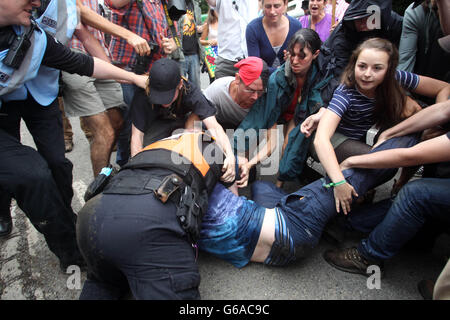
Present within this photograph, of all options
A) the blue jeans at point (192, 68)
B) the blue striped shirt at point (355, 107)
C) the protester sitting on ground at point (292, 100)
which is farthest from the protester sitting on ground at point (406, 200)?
the blue jeans at point (192, 68)

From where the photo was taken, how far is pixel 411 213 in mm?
1510

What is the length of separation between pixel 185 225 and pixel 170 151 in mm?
431

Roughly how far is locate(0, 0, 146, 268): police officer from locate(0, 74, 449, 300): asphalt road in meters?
0.19

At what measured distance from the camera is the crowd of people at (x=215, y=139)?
1356 mm

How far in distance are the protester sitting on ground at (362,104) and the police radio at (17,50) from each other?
173 cm

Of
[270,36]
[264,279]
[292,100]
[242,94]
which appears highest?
[270,36]

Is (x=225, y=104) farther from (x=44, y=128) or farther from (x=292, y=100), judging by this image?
(x=44, y=128)

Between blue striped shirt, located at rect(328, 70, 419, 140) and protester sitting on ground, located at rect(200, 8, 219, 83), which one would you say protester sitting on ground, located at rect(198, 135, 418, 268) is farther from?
protester sitting on ground, located at rect(200, 8, 219, 83)

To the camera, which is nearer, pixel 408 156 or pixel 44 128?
pixel 408 156

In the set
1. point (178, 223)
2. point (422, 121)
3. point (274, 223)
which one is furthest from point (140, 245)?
point (422, 121)

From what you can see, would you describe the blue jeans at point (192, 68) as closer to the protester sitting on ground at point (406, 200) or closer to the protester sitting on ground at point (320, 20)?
the protester sitting on ground at point (320, 20)

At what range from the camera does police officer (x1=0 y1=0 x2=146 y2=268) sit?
1.40m

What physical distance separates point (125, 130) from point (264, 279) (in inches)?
76.2
